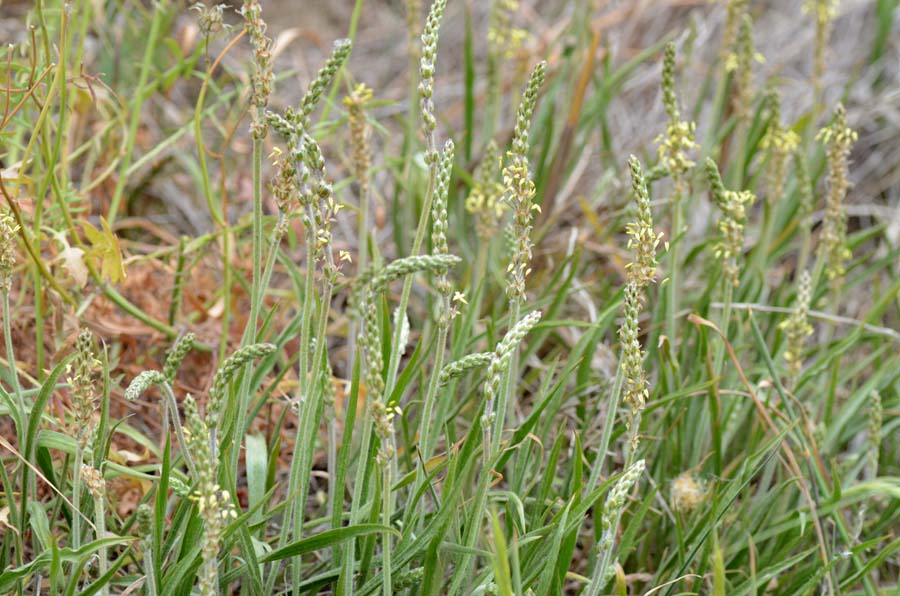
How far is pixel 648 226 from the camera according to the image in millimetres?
1573

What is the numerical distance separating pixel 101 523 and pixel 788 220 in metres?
2.46

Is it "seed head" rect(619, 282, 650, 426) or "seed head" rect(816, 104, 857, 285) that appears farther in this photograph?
"seed head" rect(816, 104, 857, 285)

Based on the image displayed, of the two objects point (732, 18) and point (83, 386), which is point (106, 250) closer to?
point (83, 386)

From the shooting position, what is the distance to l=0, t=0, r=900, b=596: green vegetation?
5.33ft

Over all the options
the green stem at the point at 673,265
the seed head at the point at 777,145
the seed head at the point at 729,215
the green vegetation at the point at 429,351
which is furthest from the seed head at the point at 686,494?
the seed head at the point at 777,145

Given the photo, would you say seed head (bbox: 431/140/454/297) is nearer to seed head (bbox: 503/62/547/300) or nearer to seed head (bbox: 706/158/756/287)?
seed head (bbox: 503/62/547/300)

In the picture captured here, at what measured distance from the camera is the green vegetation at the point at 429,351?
1624 millimetres

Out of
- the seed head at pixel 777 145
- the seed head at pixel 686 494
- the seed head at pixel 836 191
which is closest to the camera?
the seed head at pixel 686 494

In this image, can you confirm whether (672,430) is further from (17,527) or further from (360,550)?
(17,527)

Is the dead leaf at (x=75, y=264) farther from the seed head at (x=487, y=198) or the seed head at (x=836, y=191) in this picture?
the seed head at (x=836, y=191)

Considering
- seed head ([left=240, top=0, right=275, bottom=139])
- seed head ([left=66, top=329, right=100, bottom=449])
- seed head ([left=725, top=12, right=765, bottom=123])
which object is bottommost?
seed head ([left=66, top=329, right=100, bottom=449])

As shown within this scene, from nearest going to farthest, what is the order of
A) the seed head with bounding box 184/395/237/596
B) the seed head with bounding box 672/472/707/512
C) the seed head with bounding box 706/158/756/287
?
1. the seed head with bounding box 184/395/237/596
2. the seed head with bounding box 706/158/756/287
3. the seed head with bounding box 672/472/707/512

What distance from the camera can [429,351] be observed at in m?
2.19

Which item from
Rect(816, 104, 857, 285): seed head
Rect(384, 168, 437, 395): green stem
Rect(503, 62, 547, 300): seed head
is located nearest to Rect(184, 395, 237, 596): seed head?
Rect(384, 168, 437, 395): green stem
